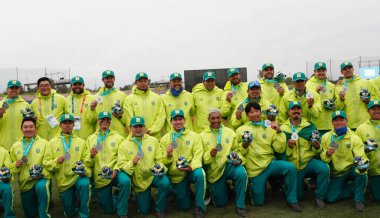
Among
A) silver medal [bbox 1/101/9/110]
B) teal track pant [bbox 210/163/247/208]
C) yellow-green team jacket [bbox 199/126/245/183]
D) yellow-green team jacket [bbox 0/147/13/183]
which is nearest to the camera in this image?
yellow-green team jacket [bbox 0/147/13/183]

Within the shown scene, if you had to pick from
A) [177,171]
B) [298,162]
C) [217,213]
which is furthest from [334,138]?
[177,171]

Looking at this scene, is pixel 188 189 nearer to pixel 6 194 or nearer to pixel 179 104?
pixel 179 104

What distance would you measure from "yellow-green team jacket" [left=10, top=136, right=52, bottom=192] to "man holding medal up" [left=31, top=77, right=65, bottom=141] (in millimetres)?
1407

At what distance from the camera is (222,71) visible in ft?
73.9

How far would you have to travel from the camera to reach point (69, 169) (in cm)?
704

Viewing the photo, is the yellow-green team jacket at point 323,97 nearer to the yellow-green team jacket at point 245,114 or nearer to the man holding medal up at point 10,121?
the yellow-green team jacket at point 245,114

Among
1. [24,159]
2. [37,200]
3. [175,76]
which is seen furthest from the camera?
[175,76]

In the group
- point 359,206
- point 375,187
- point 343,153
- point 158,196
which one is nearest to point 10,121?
point 158,196

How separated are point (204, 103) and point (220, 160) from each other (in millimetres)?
1794

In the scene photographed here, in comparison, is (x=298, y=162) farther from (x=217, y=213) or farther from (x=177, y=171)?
(x=177, y=171)

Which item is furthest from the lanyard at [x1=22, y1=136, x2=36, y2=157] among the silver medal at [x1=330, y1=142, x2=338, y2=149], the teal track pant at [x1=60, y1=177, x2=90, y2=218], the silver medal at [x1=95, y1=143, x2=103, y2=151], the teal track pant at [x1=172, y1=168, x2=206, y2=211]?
the silver medal at [x1=330, y1=142, x2=338, y2=149]

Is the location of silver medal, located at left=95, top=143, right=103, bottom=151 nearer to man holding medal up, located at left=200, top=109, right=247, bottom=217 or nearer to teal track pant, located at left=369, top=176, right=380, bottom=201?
man holding medal up, located at left=200, top=109, right=247, bottom=217

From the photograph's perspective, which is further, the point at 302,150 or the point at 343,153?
the point at 302,150

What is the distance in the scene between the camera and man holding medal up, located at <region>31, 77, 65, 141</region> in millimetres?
8492
